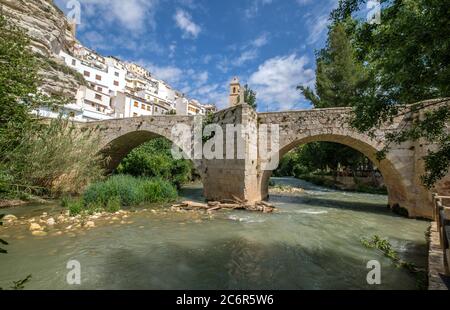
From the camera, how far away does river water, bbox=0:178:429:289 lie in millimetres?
3459

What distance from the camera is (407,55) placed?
2.57 metres

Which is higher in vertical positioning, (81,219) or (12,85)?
(12,85)

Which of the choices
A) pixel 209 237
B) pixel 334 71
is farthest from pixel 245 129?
pixel 334 71

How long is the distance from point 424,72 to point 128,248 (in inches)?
211

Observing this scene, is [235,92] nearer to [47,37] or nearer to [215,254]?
[215,254]

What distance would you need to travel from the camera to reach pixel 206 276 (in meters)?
3.61

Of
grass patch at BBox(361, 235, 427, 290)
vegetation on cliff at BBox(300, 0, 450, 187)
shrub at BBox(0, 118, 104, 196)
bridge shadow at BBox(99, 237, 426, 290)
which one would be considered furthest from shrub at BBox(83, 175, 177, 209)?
vegetation on cliff at BBox(300, 0, 450, 187)

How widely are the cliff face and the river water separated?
21.4 meters

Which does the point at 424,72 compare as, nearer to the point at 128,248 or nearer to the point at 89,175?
the point at 128,248

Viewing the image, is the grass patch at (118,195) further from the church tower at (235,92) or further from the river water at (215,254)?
the church tower at (235,92)

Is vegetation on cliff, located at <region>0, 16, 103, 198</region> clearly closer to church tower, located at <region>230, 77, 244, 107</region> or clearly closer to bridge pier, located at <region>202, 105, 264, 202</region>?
bridge pier, located at <region>202, 105, 264, 202</region>

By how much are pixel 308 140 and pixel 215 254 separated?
7088 millimetres

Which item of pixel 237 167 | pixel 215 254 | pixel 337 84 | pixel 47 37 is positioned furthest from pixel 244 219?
pixel 47 37
